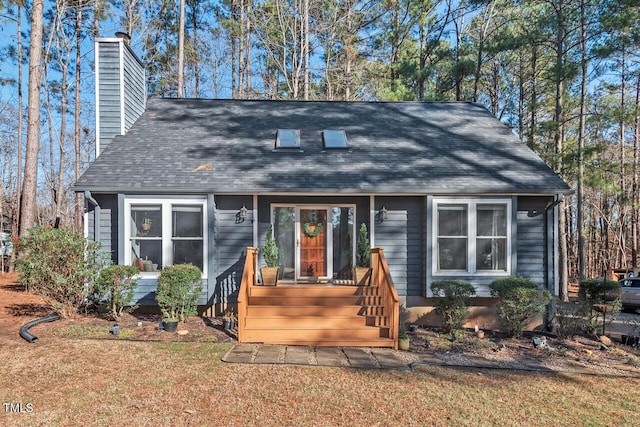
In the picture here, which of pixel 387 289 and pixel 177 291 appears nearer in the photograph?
pixel 387 289

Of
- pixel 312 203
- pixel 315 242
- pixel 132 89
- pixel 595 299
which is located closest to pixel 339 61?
pixel 132 89

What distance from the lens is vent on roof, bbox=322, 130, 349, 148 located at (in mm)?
8984

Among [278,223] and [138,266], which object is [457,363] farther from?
[138,266]

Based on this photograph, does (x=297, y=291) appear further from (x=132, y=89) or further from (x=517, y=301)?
(x=132, y=89)

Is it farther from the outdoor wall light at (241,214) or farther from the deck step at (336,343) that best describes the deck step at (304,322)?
the outdoor wall light at (241,214)

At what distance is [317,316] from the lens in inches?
263

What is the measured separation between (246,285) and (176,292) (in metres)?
1.31

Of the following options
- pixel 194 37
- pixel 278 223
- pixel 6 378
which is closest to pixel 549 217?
pixel 278 223

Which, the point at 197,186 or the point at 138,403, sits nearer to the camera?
the point at 138,403

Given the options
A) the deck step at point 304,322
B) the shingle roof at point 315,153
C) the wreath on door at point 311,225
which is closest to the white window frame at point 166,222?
the shingle roof at point 315,153

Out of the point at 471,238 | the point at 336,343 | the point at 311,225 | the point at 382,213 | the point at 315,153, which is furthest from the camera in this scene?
the point at 315,153

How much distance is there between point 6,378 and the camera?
4289 mm

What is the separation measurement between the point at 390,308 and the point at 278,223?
3.23m

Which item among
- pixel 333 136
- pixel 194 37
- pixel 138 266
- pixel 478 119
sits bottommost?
pixel 138 266
